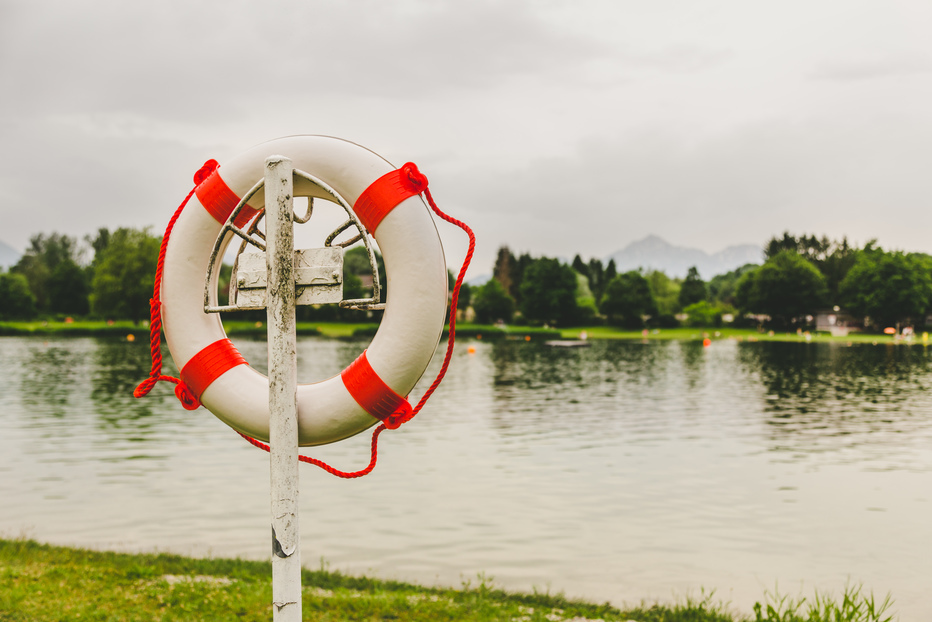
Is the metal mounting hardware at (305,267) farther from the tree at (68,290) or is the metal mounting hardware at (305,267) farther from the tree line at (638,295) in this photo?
the tree at (68,290)

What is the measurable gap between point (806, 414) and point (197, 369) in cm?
1331

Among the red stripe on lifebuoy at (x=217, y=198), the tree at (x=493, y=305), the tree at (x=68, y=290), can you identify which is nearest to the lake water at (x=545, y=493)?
the red stripe on lifebuoy at (x=217, y=198)

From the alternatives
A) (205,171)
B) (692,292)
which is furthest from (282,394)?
(692,292)

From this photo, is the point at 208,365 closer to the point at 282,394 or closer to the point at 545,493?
the point at 282,394

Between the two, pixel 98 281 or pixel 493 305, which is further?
pixel 493 305

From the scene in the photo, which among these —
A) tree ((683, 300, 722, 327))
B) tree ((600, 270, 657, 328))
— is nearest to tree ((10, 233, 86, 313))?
tree ((600, 270, 657, 328))

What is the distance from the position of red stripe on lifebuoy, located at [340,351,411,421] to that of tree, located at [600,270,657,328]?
59678 millimetres

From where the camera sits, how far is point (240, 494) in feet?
22.2

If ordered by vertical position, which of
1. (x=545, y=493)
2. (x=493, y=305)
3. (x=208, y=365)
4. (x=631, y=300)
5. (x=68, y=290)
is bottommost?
(x=545, y=493)

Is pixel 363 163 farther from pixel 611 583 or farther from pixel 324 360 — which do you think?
pixel 324 360

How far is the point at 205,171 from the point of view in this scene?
2.62 metres

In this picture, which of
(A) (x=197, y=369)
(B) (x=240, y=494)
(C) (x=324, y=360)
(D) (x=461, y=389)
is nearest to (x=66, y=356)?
(C) (x=324, y=360)

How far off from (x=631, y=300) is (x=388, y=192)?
196 ft

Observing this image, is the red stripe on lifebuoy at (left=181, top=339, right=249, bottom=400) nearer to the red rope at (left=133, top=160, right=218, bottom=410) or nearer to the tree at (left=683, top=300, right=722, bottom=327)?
the red rope at (left=133, top=160, right=218, bottom=410)
